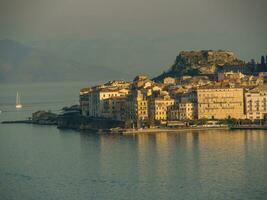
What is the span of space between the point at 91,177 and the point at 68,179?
29cm

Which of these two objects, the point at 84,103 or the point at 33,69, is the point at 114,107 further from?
the point at 33,69

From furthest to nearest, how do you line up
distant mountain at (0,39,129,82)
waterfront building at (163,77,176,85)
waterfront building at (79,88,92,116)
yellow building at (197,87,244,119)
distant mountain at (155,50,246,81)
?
1. distant mountain at (0,39,129,82)
2. distant mountain at (155,50,246,81)
3. waterfront building at (163,77,176,85)
4. waterfront building at (79,88,92,116)
5. yellow building at (197,87,244,119)

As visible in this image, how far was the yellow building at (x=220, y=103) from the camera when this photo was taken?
76.5 feet

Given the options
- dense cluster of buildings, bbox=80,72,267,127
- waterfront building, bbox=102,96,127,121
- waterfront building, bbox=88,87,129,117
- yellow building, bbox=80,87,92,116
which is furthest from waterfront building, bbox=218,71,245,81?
waterfront building, bbox=102,96,127,121

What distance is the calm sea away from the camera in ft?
44.1

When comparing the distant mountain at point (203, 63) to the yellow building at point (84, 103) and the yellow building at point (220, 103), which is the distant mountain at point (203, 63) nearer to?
the yellow building at point (84, 103)

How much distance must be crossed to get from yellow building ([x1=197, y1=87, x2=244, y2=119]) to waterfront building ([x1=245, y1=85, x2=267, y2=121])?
0.13 metres

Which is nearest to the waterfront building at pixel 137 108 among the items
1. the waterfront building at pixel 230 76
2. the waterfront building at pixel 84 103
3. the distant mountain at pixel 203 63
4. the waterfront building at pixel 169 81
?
the waterfront building at pixel 84 103

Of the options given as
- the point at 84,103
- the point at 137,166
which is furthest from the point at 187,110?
the point at 137,166

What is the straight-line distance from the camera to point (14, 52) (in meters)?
77.8

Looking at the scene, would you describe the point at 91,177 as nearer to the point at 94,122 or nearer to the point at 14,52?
the point at 94,122

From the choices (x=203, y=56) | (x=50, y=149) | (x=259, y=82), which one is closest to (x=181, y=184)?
(x=50, y=149)

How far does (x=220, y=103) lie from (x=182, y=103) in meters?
0.74

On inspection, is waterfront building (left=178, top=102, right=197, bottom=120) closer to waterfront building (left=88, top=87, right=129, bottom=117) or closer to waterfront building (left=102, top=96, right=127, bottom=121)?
waterfront building (left=102, top=96, right=127, bottom=121)
